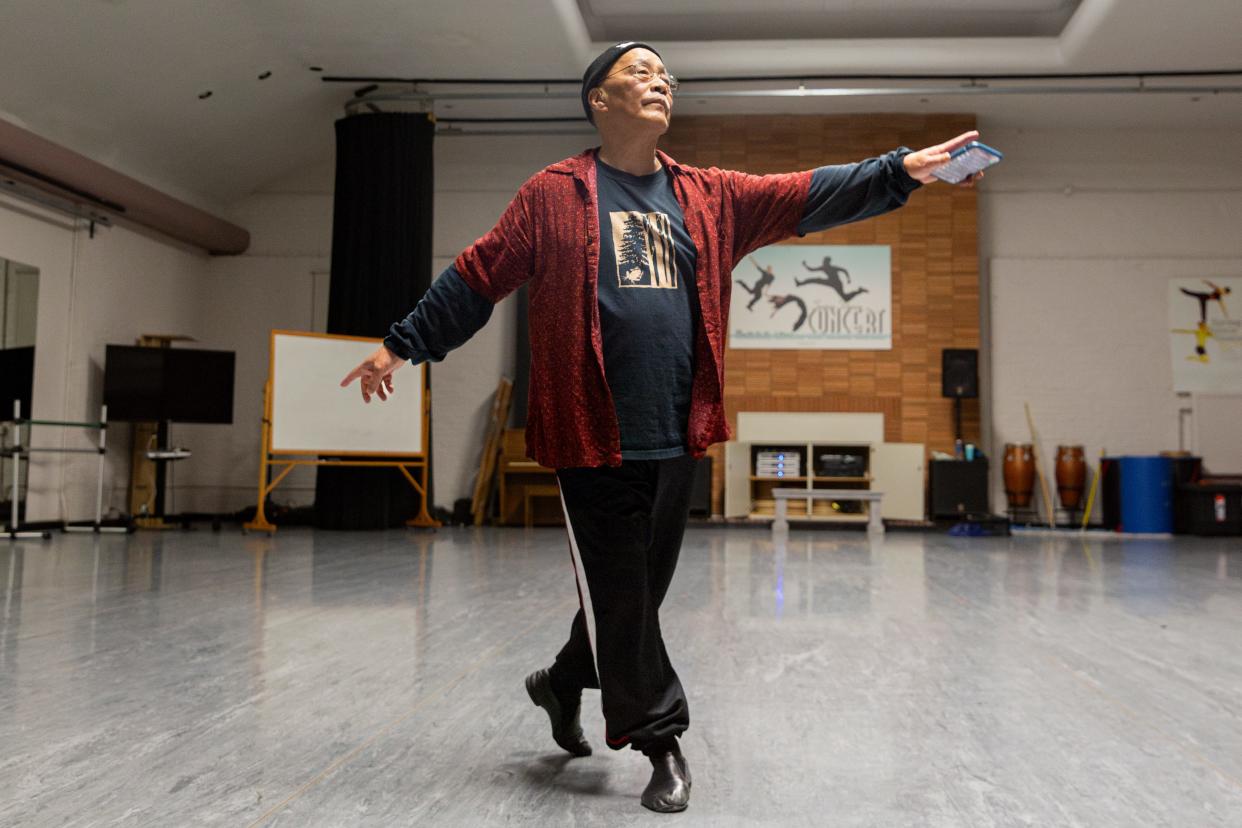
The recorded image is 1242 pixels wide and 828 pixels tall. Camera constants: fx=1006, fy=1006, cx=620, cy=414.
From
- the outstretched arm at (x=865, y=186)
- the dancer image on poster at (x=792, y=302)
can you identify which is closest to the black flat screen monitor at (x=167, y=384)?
the dancer image on poster at (x=792, y=302)

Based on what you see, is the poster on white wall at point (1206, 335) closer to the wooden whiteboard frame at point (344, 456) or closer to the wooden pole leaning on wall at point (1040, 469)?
the wooden pole leaning on wall at point (1040, 469)

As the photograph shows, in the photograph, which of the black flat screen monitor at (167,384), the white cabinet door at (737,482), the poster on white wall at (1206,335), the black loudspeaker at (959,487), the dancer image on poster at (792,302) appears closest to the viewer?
the black flat screen monitor at (167,384)

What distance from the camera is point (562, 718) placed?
75.8 inches

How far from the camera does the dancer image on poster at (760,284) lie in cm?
1069

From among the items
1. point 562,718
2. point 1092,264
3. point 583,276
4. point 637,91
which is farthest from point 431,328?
point 1092,264

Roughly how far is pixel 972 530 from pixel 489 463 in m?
4.83

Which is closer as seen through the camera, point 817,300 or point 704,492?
point 704,492

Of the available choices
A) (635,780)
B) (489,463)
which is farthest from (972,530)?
(635,780)

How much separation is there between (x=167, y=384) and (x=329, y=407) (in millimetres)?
1758

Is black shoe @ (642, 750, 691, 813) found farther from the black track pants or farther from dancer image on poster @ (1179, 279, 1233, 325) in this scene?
dancer image on poster @ (1179, 279, 1233, 325)

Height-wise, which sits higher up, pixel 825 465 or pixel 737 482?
pixel 825 465

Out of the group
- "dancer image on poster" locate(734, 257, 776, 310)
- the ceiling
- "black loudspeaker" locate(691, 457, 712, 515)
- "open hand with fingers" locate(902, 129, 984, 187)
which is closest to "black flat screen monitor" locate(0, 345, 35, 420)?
the ceiling

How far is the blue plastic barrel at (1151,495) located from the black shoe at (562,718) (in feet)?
30.8

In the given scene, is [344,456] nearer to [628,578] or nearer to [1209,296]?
[628,578]
